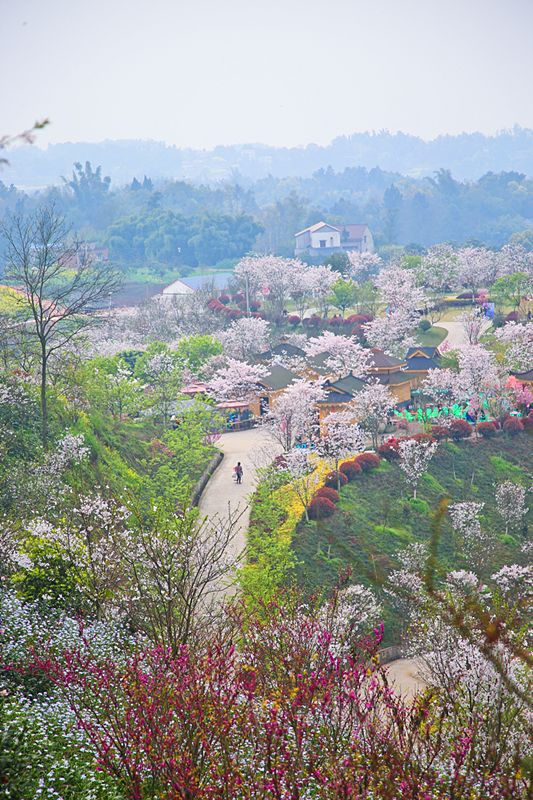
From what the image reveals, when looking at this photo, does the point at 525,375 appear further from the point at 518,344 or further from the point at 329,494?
the point at 329,494

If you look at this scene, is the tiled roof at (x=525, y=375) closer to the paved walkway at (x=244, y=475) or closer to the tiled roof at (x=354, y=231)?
the paved walkway at (x=244, y=475)

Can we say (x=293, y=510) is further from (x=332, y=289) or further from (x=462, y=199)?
(x=462, y=199)

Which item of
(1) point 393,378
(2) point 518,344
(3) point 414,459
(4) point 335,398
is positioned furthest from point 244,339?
(3) point 414,459

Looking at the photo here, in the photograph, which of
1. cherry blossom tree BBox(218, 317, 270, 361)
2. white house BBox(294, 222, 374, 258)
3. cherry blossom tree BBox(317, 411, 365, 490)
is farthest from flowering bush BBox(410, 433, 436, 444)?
white house BBox(294, 222, 374, 258)

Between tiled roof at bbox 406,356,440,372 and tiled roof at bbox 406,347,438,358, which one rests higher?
tiled roof at bbox 406,347,438,358

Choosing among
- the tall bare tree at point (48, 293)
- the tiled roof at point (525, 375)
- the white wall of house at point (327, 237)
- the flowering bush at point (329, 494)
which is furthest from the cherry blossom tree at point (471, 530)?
the white wall of house at point (327, 237)

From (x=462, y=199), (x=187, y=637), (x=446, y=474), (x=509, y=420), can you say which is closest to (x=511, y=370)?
(x=509, y=420)

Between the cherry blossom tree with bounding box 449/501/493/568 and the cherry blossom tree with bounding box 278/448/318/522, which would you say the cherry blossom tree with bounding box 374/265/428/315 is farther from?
the cherry blossom tree with bounding box 449/501/493/568
